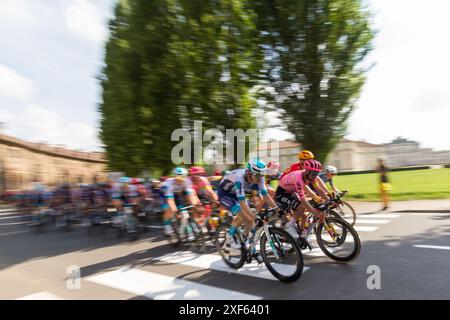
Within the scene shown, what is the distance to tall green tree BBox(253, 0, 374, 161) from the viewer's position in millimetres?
13648

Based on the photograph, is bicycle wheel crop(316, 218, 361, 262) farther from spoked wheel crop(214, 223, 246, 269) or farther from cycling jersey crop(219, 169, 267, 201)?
spoked wheel crop(214, 223, 246, 269)

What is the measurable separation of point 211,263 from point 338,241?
2.44 m

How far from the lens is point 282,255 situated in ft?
17.2

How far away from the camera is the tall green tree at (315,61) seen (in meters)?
13.6

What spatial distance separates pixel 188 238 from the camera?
798cm

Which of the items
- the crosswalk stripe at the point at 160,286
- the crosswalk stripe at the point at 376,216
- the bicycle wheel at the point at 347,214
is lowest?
the crosswalk stripe at the point at 160,286

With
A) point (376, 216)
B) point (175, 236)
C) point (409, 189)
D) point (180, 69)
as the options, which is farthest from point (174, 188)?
point (409, 189)

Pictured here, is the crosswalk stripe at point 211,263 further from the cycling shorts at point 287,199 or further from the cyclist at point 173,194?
the cycling shorts at point 287,199

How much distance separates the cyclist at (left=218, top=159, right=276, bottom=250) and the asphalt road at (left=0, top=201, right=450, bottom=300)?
2.50 ft

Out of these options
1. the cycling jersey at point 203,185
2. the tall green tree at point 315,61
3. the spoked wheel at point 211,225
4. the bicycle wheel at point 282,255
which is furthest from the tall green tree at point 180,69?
the bicycle wheel at point 282,255

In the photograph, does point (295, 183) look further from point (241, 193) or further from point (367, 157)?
point (367, 157)

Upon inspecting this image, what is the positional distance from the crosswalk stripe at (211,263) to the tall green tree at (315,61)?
8988mm
